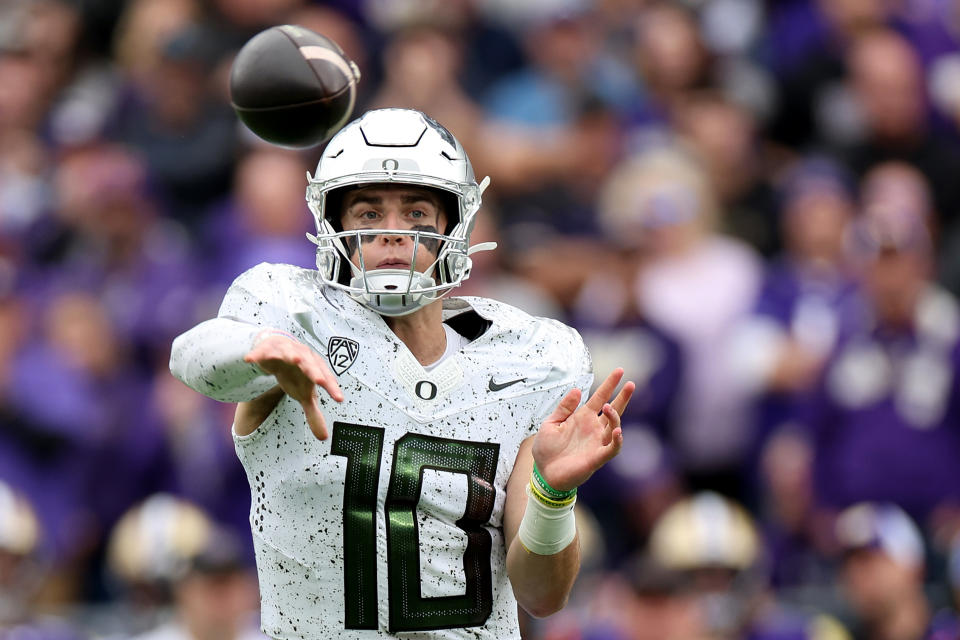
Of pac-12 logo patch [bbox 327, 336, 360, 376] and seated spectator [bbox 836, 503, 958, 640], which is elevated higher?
pac-12 logo patch [bbox 327, 336, 360, 376]

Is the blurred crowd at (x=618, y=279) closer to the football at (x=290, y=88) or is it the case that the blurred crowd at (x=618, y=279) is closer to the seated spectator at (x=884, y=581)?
the seated spectator at (x=884, y=581)

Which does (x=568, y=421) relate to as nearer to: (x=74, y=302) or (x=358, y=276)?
(x=358, y=276)

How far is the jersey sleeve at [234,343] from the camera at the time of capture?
10.7 feet

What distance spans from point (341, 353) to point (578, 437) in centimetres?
53

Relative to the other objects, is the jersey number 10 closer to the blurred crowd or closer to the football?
the football

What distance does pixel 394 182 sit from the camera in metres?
3.60

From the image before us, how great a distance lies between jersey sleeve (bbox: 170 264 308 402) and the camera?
10.7 feet

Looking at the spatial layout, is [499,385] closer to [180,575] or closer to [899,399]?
[180,575]

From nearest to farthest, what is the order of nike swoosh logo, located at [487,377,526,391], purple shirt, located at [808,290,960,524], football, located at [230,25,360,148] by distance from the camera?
nike swoosh logo, located at [487,377,526,391], football, located at [230,25,360,148], purple shirt, located at [808,290,960,524]

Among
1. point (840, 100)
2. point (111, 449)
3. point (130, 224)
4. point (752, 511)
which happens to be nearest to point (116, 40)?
point (130, 224)

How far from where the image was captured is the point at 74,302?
24.5 feet

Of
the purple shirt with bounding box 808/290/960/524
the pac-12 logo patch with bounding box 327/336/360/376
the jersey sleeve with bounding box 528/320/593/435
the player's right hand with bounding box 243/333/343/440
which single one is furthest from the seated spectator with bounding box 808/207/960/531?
the player's right hand with bounding box 243/333/343/440

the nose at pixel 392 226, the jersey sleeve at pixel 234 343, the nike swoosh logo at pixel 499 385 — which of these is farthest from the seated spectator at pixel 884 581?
the jersey sleeve at pixel 234 343

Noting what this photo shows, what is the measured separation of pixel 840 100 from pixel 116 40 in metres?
3.93
